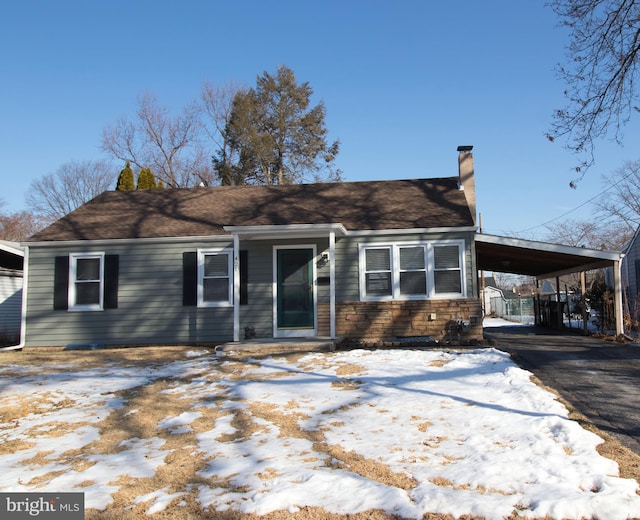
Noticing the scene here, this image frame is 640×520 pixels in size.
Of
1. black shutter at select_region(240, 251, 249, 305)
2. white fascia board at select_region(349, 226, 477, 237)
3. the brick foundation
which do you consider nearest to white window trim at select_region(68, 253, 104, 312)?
black shutter at select_region(240, 251, 249, 305)

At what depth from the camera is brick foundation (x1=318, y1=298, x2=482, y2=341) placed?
11.7 m

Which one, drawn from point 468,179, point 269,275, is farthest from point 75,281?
point 468,179

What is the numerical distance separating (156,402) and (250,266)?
19.8 ft

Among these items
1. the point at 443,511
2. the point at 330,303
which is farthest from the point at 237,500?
the point at 330,303

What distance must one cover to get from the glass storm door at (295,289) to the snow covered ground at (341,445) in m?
4.04

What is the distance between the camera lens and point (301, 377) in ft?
25.2

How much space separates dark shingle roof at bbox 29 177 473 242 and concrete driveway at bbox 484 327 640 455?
3373 mm

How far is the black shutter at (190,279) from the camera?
12414 millimetres

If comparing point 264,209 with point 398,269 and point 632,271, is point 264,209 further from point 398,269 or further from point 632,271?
point 632,271

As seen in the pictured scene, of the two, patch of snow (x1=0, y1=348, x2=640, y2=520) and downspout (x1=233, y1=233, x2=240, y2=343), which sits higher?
downspout (x1=233, y1=233, x2=240, y2=343)

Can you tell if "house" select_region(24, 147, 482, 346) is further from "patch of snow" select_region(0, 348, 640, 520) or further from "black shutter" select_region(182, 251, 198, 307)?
"patch of snow" select_region(0, 348, 640, 520)

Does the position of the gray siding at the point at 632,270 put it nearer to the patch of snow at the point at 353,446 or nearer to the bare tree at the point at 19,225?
the patch of snow at the point at 353,446

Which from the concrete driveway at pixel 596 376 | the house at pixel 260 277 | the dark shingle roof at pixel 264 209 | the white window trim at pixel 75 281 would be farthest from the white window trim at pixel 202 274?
the concrete driveway at pixel 596 376

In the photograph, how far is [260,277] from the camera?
1232 centimetres
